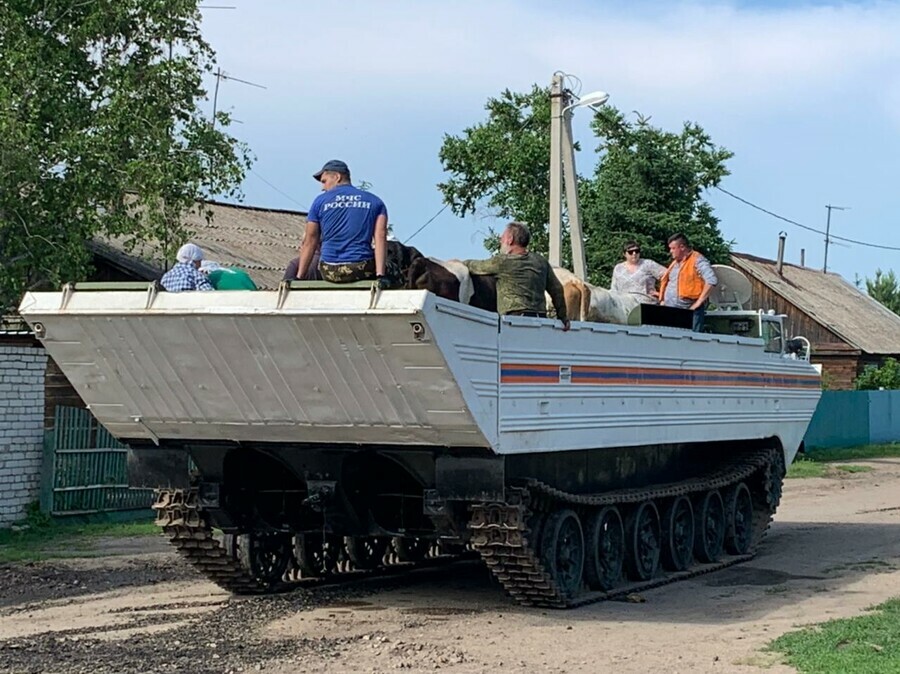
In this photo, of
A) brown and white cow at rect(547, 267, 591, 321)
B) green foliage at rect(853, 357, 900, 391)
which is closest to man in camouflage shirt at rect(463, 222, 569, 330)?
brown and white cow at rect(547, 267, 591, 321)

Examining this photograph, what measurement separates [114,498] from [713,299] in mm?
7371

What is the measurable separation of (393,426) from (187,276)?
1.79 metres

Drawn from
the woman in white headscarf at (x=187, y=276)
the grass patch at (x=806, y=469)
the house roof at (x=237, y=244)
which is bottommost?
the grass patch at (x=806, y=469)

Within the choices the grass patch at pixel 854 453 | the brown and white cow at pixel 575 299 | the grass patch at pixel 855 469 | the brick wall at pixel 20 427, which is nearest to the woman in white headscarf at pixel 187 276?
the brown and white cow at pixel 575 299

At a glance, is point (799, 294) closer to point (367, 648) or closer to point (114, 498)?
point (114, 498)

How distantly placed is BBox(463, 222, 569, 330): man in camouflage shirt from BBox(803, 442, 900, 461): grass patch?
20.8m

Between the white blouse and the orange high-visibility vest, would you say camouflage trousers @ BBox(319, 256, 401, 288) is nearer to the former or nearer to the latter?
the white blouse

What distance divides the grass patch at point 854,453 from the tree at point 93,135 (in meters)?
16.6

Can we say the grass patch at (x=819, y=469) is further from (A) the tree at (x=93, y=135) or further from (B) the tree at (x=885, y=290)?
(B) the tree at (x=885, y=290)

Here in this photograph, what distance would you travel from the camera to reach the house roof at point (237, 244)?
72.1ft

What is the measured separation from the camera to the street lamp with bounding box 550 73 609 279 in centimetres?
2144

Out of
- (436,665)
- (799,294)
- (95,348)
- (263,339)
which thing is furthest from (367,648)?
(799,294)

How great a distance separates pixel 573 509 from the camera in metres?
12.1

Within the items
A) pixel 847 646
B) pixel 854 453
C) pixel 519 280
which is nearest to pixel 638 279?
pixel 519 280
